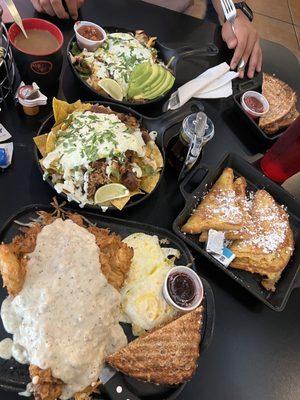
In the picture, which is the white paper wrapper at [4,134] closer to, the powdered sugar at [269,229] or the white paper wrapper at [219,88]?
the white paper wrapper at [219,88]

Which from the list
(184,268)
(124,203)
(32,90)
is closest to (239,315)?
(184,268)

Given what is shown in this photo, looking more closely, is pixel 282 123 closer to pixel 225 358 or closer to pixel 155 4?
pixel 155 4

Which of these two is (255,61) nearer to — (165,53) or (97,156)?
(165,53)

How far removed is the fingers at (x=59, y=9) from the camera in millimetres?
2334

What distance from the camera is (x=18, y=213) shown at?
1.62 metres

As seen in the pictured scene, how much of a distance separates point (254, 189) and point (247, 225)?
26 cm

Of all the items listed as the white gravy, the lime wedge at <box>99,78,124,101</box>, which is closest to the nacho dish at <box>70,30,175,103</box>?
the lime wedge at <box>99,78,124,101</box>

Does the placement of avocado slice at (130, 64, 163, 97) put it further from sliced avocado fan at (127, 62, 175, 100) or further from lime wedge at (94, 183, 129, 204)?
lime wedge at (94, 183, 129, 204)

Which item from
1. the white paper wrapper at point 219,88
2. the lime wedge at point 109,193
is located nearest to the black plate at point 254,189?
the lime wedge at point 109,193

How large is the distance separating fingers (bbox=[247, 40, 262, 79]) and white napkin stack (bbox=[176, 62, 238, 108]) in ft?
0.64

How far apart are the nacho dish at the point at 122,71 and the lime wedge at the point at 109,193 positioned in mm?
620

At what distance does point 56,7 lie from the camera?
7.72 ft

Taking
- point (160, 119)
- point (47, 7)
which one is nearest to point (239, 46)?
point (160, 119)

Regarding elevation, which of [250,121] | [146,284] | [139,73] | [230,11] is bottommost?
[146,284]
